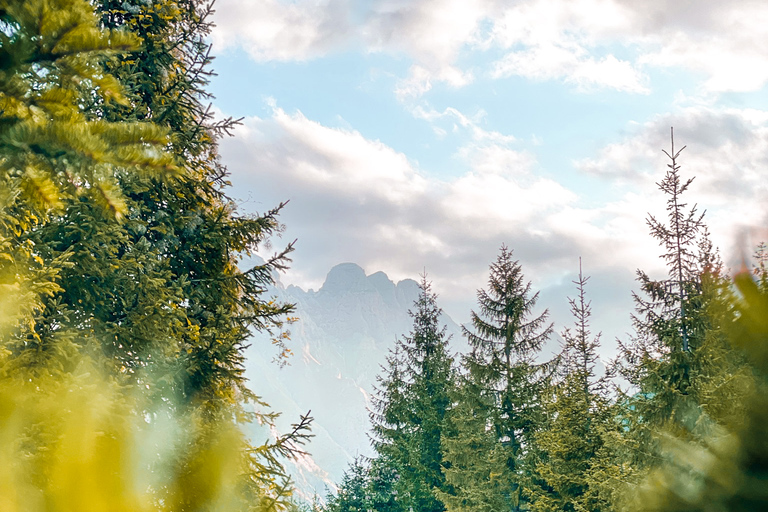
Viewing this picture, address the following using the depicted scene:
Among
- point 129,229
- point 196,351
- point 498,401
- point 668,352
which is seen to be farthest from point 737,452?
point 498,401

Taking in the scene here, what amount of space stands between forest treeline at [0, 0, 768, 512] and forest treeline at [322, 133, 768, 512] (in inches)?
0.4

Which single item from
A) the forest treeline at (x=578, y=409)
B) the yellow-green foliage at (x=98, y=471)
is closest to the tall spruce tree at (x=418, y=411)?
the forest treeline at (x=578, y=409)

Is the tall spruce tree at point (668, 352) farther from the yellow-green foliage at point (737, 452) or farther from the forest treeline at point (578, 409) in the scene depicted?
the yellow-green foliage at point (737, 452)

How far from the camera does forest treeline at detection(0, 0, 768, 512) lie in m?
0.78

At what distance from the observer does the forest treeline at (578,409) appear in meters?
1.18

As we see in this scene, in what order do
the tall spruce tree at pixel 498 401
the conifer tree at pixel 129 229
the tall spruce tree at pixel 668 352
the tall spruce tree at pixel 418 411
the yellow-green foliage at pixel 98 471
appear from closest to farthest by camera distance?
the yellow-green foliage at pixel 98 471
the conifer tree at pixel 129 229
the tall spruce tree at pixel 668 352
the tall spruce tree at pixel 498 401
the tall spruce tree at pixel 418 411

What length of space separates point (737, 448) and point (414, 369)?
25017mm

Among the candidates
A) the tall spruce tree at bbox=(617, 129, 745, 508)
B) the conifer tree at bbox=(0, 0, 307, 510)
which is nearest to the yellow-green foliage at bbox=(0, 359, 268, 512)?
the conifer tree at bbox=(0, 0, 307, 510)

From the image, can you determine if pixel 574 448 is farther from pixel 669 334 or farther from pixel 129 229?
pixel 129 229

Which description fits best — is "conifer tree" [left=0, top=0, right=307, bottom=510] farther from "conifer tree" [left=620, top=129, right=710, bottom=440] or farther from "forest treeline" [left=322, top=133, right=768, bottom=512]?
"conifer tree" [left=620, top=129, right=710, bottom=440]

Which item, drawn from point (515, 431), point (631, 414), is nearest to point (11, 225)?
point (631, 414)

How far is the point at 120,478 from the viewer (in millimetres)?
538

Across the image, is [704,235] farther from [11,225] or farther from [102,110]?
[11,225]

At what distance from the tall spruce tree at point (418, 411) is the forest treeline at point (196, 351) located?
0.44 ft
